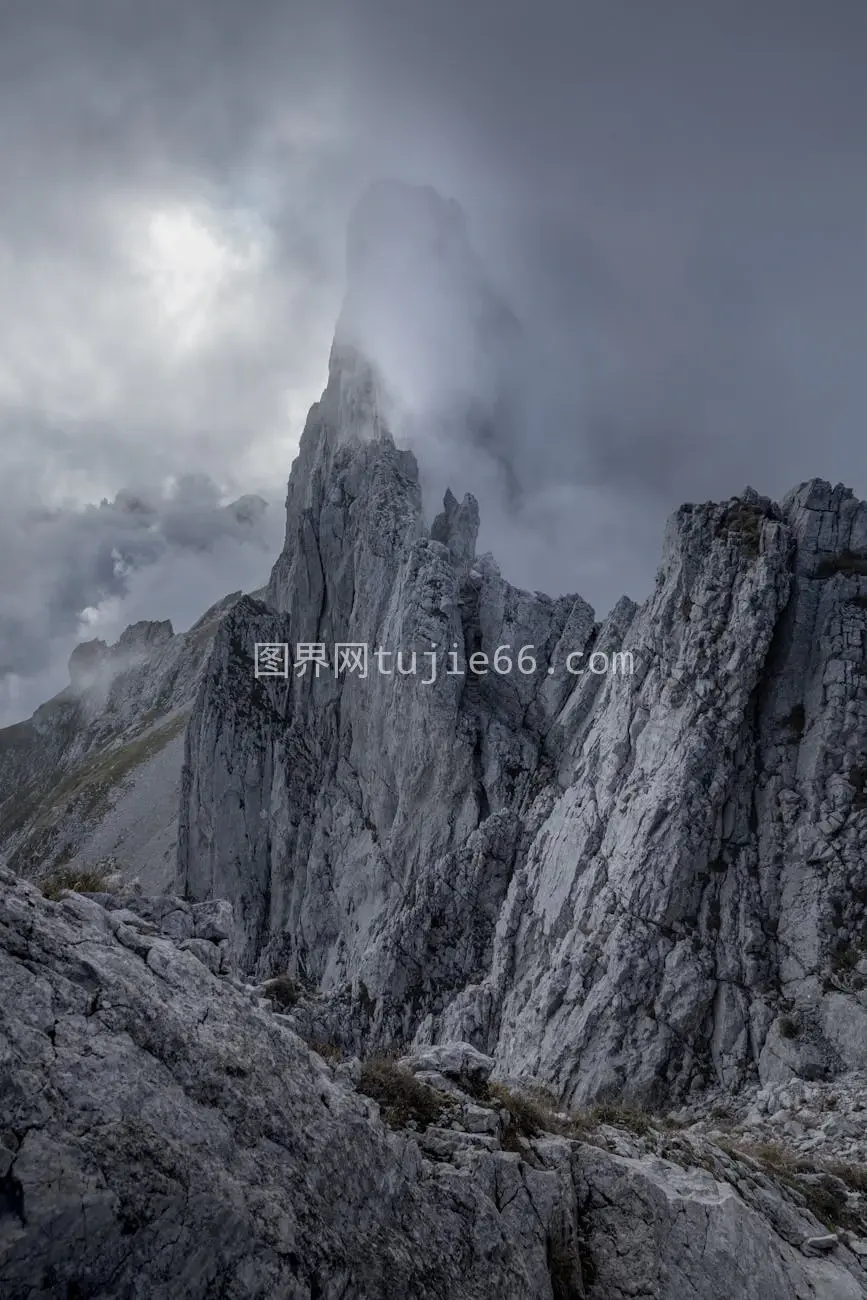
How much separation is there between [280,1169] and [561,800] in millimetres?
45217

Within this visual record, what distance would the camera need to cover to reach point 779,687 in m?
41.5

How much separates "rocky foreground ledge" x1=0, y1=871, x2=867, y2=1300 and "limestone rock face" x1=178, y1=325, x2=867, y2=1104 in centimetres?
2015

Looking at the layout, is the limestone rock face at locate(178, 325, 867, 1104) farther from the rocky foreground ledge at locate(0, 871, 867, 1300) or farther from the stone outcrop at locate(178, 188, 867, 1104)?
the rocky foreground ledge at locate(0, 871, 867, 1300)

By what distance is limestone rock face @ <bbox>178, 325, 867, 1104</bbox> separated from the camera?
112 feet

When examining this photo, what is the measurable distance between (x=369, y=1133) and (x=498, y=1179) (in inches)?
101

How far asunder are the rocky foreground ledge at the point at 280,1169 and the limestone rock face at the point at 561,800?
2015 centimetres

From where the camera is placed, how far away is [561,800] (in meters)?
53.0

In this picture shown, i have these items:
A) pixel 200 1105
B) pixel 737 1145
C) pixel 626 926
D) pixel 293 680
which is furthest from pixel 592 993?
pixel 293 680

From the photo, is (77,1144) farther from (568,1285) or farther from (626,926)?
(626,926)

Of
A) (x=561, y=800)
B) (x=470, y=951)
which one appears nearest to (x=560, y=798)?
(x=561, y=800)

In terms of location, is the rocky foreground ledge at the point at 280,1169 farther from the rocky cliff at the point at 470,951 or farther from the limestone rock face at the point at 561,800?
the limestone rock face at the point at 561,800

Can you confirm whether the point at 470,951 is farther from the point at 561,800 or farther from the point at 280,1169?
the point at 280,1169

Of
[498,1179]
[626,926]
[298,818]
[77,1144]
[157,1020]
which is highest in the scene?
[298,818]

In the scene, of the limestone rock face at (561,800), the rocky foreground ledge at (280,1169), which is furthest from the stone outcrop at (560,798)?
the rocky foreground ledge at (280,1169)
